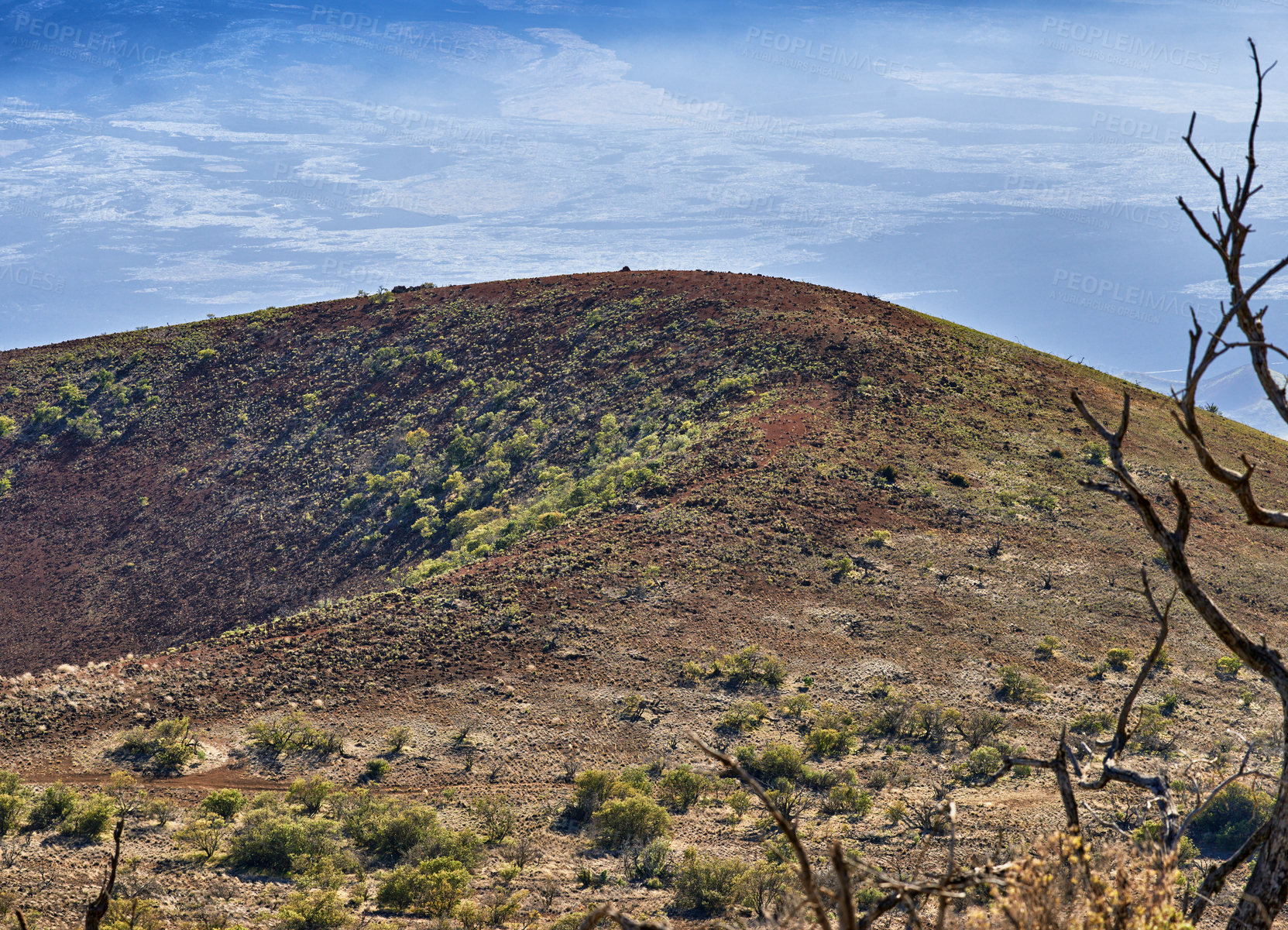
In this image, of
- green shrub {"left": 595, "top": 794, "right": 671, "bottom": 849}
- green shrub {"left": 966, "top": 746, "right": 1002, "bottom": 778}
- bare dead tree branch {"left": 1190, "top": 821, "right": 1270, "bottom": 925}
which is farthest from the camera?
green shrub {"left": 966, "top": 746, "right": 1002, "bottom": 778}

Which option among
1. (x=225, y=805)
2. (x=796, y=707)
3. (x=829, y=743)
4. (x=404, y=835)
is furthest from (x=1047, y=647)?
(x=225, y=805)

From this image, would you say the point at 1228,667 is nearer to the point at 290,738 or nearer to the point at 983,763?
the point at 983,763

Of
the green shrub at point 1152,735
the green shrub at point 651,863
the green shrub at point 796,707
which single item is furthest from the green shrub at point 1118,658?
the green shrub at point 651,863

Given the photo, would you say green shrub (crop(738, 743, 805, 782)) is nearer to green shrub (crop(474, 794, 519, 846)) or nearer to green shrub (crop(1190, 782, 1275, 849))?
green shrub (crop(474, 794, 519, 846))

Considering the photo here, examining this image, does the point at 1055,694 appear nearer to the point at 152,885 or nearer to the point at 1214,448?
the point at 152,885

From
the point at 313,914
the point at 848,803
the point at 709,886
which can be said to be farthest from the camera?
the point at 848,803

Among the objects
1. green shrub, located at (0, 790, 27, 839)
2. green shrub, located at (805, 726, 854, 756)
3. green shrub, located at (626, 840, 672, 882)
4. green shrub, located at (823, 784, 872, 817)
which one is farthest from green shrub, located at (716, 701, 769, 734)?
green shrub, located at (0, 790, 27, 839)

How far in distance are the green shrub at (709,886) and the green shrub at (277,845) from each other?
19.1 ft

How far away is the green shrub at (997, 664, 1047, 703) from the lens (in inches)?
857

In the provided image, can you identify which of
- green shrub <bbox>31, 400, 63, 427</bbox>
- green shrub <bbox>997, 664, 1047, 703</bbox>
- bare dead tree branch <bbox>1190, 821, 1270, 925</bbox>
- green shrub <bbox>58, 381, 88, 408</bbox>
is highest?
green shrub <bbox>58, 381, 88, 408</bbox>

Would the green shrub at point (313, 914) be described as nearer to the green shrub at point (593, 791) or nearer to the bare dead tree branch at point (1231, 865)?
the green shrub at point (593, 791)

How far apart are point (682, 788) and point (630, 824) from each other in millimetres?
1890

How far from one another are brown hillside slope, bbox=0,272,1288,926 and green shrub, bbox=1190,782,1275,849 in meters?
2.47

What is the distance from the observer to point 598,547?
96.5 feet
